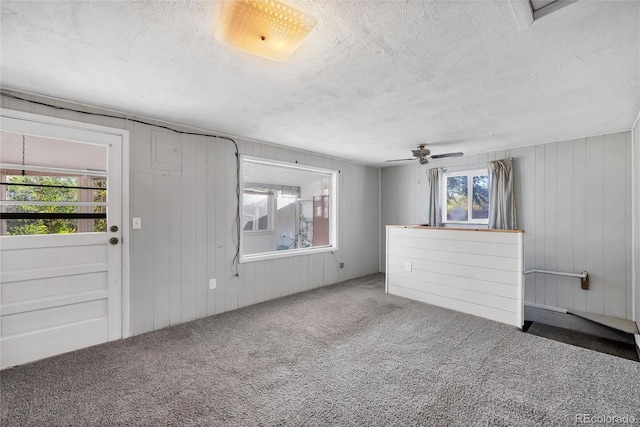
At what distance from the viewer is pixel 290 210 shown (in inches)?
220

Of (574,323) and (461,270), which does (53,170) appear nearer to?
(461,270)

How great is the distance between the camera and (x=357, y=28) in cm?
154

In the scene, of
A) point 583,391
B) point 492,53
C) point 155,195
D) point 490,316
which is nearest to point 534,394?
point 583,391

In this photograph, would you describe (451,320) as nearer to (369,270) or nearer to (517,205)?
(517,205)

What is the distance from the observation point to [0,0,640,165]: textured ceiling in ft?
4.71

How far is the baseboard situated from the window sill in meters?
3.10

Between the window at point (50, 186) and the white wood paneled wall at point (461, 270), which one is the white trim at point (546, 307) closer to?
the white wood paneled wall at point (461, 270)

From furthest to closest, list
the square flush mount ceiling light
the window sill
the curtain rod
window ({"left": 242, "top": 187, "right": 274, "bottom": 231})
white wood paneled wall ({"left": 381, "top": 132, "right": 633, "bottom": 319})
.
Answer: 1. window ({"left": 242, "top": 187, "right": 274, "bottom": 231})
2. the curtain rod
3. the window sill
4. white wood paneled wall ({"left": 381, "top": 132, "right": 633, "bottom": 319})
5. the square flush mount ceiling light

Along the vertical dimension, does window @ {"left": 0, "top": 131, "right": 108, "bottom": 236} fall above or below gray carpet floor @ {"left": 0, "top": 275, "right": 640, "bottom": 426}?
above

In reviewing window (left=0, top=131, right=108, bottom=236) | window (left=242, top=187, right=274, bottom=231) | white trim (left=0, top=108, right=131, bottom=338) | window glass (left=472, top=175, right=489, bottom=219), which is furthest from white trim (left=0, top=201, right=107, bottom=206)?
window glass (left=472, top=175, right=489, bottom=219)

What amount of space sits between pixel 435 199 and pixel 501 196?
105cm

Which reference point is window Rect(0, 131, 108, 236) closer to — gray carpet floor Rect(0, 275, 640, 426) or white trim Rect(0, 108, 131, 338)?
white trim Rect(0, 108, 131, 338)

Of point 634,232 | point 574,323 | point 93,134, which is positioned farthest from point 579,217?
point 93,134

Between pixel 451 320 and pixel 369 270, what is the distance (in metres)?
2.57
